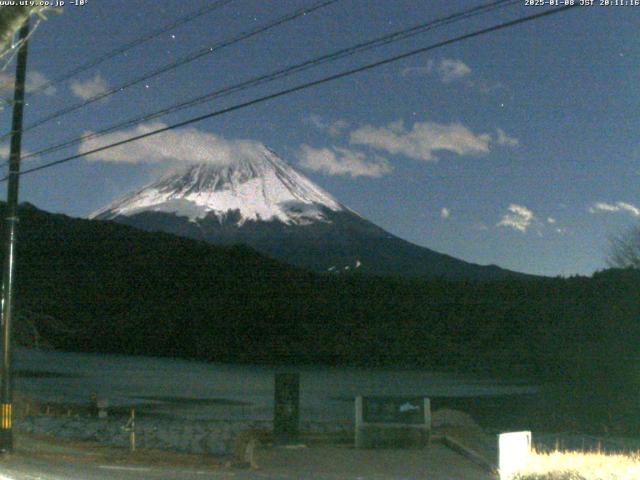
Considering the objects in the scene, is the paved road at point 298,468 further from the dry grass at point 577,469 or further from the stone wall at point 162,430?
the dry grass at point 577,469

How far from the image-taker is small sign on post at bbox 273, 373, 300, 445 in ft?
61.1

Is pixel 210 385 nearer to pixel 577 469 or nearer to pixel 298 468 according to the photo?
pixel 298 468

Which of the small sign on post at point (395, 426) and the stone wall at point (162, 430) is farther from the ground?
the small sign on post at point (395, 426)

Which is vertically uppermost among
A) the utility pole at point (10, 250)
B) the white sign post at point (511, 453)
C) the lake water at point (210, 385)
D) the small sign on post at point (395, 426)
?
the utility pole at point (10, 250)

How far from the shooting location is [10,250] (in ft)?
56.0

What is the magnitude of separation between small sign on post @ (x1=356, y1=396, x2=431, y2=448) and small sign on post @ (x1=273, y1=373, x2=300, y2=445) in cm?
138

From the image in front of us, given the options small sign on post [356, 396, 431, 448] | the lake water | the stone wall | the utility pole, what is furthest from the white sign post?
the lake water

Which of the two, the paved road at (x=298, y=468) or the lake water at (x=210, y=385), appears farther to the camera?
the lake water at (x=210, y=385)

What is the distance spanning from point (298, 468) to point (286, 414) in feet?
8.43

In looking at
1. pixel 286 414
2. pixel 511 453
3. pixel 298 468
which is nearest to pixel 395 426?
pixel 286 414

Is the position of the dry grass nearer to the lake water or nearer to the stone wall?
the stone wall

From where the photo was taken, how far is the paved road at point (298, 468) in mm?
A: 14375

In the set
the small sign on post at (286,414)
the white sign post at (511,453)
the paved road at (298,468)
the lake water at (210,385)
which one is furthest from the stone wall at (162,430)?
the white sign post at (511,453)

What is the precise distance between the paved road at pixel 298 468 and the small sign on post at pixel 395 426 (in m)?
0.31
